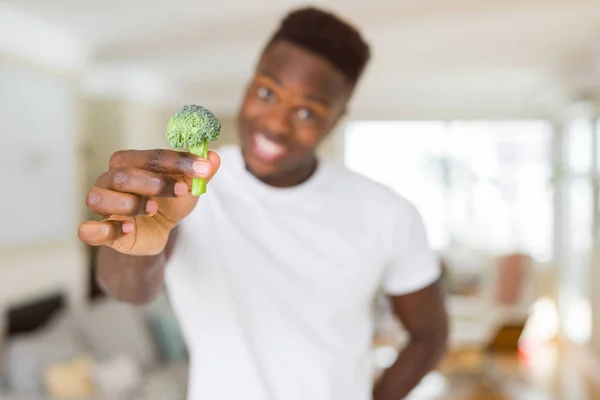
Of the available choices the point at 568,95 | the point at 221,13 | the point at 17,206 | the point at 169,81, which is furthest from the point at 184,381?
the point at 568,95

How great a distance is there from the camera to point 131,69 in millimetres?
5570

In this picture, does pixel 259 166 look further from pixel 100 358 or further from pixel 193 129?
pixel 100 358

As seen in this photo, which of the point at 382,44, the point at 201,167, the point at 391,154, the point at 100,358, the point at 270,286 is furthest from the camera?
the point at 391,154

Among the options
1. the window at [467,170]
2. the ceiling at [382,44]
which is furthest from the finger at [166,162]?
the window at [467,170]

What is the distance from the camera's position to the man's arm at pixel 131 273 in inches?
31.7

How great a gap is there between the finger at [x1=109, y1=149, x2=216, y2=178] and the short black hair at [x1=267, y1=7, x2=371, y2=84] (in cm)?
40

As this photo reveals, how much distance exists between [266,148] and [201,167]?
0.34m

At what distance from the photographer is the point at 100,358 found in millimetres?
3861

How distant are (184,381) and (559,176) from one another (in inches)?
203

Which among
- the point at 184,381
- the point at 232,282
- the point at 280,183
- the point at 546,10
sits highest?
the point at 546,10

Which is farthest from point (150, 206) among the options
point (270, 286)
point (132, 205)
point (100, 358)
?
point (100, 358)

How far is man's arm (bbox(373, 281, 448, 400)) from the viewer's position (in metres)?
1.06

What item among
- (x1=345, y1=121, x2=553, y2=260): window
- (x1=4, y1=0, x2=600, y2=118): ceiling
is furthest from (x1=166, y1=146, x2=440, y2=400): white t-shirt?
(x1=345, y1=121, x2=553, y2=260): window

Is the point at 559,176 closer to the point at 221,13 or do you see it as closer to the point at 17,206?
the point at 221,13
